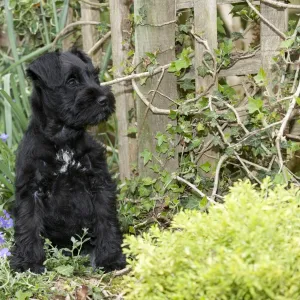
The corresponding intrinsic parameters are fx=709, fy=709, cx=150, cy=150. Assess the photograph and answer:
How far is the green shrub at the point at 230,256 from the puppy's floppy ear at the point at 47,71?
1448 millimetres

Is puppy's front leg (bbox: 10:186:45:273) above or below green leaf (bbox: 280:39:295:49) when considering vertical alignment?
below

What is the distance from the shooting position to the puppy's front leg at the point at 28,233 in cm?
377

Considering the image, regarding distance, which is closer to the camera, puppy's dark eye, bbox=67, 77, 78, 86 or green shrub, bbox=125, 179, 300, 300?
green shrub, bbox=125, 179, 300, 300

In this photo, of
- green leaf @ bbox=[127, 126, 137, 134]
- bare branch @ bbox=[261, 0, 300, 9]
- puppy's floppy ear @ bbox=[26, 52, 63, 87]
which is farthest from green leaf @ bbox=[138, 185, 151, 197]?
bare branch @ bbox=[261, 0, 300, 9]

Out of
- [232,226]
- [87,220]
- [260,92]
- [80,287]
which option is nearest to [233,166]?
[260,92]

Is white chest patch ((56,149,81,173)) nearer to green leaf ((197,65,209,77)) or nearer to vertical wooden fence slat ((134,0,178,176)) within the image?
vertical wooden fence slat ((134,0,178,176))

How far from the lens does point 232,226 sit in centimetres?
242

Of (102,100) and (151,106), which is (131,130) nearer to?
(151,106)

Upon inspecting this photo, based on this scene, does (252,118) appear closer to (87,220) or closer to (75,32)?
(87,220)

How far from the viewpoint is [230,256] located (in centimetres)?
235

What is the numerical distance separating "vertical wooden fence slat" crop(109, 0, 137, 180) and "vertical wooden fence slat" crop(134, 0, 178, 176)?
25 centimetres

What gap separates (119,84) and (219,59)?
0.90 metres

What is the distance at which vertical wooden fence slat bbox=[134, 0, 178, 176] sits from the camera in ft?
14.1

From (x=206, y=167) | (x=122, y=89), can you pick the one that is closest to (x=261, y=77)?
(x=206, y=167)
